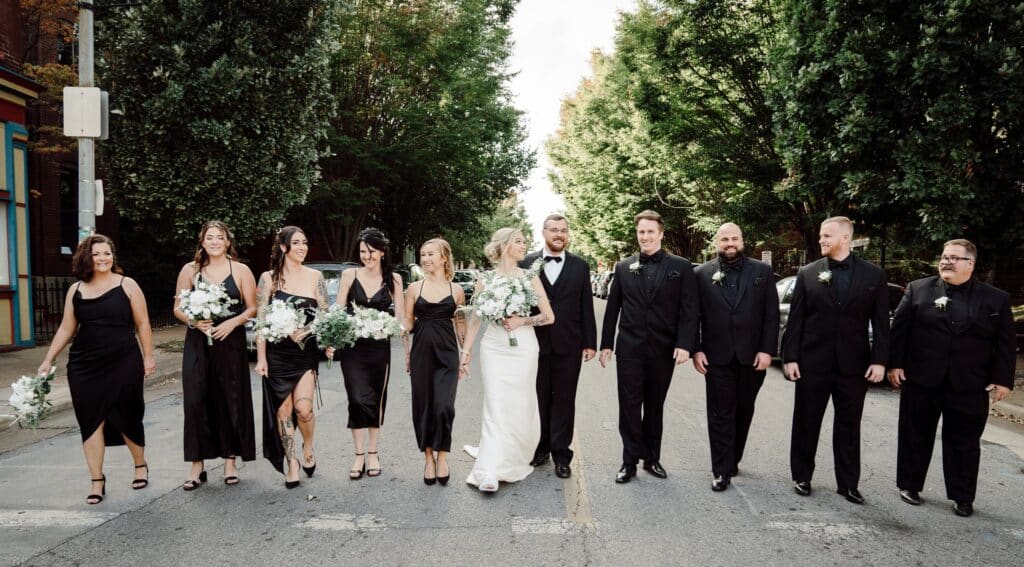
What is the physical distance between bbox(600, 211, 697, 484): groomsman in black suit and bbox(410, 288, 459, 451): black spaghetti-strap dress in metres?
1.34

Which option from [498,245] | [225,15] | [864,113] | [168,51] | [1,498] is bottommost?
[1,498]

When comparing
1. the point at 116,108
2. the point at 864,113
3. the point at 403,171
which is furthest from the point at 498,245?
the point at 403,171

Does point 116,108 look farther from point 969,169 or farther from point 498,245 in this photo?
point 969,169

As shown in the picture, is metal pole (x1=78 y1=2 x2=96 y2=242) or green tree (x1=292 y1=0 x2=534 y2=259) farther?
green tree (x1=292 y1=0 x2=534 y2=259)

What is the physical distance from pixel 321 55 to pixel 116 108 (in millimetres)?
4063

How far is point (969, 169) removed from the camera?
33.5 ft

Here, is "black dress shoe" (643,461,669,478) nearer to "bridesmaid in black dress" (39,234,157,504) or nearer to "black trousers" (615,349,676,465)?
"black trousers" (615,349,676,465)

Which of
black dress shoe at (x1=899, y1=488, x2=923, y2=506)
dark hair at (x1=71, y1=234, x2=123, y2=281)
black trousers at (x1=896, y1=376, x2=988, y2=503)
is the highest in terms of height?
dark hair at (x1=71, y1=234, x2=123, y2=281)

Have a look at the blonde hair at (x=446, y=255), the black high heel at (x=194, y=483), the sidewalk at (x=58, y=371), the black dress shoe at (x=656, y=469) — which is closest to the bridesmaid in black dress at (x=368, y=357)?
the blonde hair at (x=446, y=255)

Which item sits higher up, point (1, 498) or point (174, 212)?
point (174, 212)

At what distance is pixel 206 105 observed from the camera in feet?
39.2

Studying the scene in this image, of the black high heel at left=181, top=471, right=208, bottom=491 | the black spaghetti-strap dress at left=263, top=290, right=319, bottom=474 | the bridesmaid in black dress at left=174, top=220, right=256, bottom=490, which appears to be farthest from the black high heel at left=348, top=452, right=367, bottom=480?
the black high heel at left=181, top=471, right=208, bottom=491

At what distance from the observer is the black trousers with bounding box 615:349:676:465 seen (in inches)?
207

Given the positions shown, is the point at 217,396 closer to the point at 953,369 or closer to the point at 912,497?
the point at 912,497
